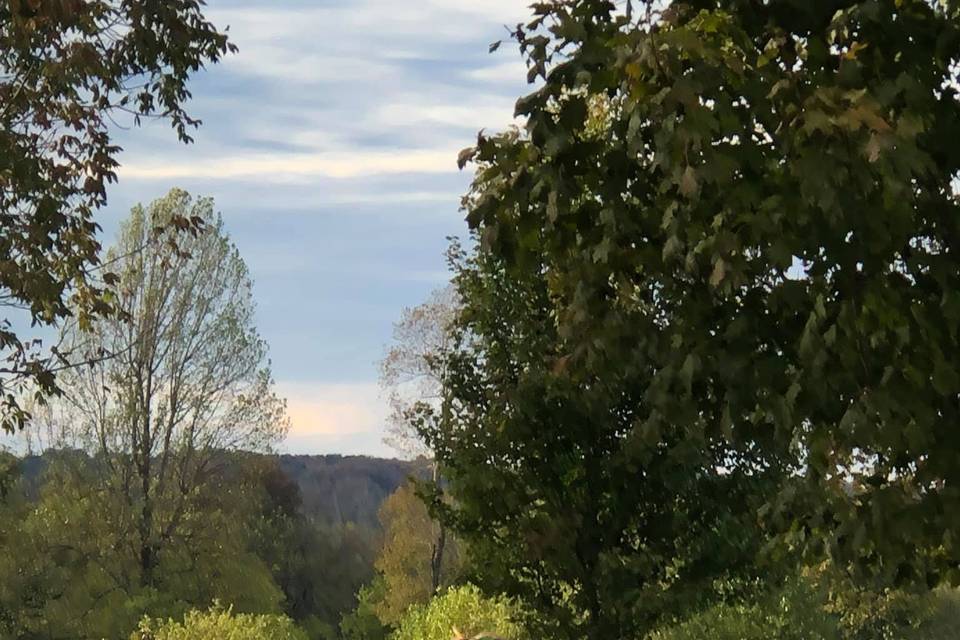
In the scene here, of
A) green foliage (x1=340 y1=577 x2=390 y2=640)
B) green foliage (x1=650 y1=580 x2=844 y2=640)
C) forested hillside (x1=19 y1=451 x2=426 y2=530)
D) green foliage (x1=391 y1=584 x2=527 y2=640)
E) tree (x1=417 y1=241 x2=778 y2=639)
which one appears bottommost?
green foliage (x1=340 y1=577 x2=390 y2=640)

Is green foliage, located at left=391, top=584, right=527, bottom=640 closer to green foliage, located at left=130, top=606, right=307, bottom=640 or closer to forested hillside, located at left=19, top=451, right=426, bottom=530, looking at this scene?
green foliage, located at left=130, top=606, right=307, bottom=640

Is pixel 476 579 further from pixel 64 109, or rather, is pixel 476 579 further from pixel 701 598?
pixel 64 109

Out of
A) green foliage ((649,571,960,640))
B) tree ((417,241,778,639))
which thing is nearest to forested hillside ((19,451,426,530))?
green foliage ((649,571,960,640))

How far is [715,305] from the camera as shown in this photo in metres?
6.44

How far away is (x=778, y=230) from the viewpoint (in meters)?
5.66

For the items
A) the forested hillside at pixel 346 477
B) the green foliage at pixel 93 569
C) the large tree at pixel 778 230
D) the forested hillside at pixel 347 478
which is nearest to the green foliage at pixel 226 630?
the green foliage at pixel 93 569

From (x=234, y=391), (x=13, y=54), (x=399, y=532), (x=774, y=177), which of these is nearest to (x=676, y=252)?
(x=774, y=177)

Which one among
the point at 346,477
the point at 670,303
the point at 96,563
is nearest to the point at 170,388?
the point at 96,563

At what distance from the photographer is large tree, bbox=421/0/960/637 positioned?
5566 mm

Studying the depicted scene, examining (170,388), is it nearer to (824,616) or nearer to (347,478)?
(824,616)

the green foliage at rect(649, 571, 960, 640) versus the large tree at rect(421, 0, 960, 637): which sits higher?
the large tree at rect(421, 0, 960, 637)

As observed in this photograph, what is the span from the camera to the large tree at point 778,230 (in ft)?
18.3

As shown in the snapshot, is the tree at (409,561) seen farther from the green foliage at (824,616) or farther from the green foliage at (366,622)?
the green foliage at (824,616)

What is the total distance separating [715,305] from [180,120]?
755cm
